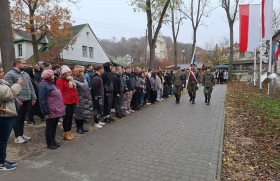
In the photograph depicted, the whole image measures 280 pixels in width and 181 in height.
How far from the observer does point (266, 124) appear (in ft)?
29.1

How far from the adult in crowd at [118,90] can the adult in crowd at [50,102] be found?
3.54m

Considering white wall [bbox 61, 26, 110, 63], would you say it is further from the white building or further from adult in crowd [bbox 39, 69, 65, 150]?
adult in crowd [bbox 39, 69, 65, 150]

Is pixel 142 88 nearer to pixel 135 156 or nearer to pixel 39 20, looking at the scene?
pixel 135 156

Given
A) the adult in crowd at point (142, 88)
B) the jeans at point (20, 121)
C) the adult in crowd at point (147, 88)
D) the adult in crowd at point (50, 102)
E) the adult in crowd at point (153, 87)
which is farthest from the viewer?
the adult in crowd at point (153, 87)

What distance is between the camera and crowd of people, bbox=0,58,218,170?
16.9 ft

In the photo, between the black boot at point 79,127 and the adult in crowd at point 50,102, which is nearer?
the adult in crowd at point 50,102

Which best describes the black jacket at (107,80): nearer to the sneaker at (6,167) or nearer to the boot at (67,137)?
the boot at (67,137)

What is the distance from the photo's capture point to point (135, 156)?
19.2 feet

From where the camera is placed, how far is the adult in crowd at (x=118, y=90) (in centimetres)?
977

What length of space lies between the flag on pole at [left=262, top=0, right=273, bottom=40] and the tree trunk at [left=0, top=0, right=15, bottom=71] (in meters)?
11.8

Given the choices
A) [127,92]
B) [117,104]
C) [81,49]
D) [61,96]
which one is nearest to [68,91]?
[61,96]

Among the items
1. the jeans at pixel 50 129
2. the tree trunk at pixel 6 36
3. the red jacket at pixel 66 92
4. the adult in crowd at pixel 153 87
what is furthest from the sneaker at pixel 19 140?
the adult in crowd at pixel 153 87

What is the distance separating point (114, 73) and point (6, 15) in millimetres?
3852

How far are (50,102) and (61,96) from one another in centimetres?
32
